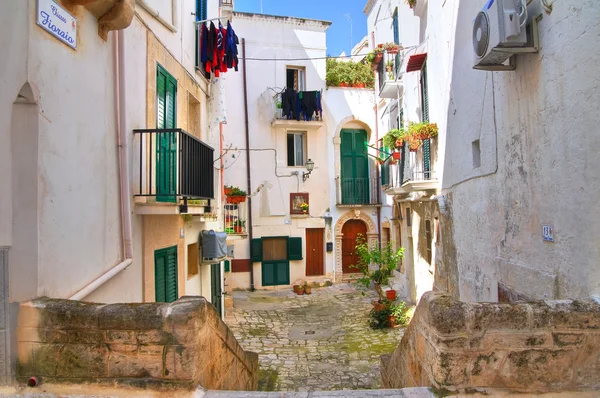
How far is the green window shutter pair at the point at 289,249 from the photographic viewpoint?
17188 mm

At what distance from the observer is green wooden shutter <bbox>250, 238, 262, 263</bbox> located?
56.3ft

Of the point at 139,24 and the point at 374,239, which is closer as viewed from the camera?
the point at 139,24

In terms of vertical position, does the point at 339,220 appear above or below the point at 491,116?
below

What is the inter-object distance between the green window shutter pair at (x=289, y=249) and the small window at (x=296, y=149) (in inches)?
133

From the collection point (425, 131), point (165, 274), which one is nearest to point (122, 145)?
point (165, 274)

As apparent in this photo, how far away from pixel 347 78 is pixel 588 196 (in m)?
15.9

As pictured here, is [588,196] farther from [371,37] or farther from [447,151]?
[371,37]

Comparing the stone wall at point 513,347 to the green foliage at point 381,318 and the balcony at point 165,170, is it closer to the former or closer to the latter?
the balcony at point 165,170

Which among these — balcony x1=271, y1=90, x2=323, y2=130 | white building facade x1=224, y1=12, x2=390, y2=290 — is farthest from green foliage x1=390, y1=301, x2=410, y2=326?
balcony x1=271, y1=90, x2=323, y2=130

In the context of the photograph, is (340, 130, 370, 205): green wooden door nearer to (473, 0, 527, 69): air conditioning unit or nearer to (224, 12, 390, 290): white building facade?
(224, 12, 390, 290): white building facade

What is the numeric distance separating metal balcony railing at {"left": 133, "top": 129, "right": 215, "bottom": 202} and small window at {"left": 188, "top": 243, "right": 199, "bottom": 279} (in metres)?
2.57

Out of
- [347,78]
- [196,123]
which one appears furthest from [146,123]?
[347,78]

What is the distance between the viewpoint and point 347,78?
61.3 feet

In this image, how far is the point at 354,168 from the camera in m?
18.7
